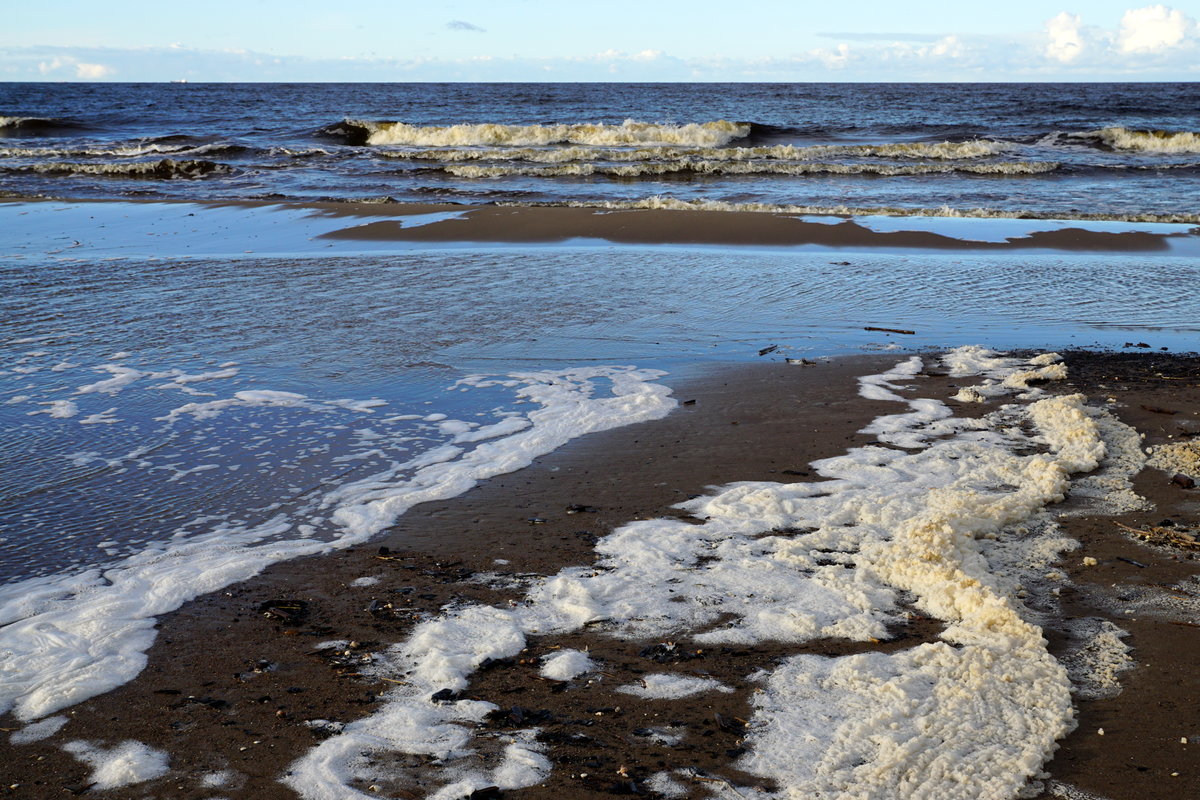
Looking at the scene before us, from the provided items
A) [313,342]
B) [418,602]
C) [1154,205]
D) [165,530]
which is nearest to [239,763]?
[418,602]

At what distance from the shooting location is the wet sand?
2.50 metres

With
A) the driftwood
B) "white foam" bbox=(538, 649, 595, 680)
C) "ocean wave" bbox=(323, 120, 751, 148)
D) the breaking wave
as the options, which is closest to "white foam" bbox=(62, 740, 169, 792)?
"white foam" bbox=(538, 649, 595, 680)

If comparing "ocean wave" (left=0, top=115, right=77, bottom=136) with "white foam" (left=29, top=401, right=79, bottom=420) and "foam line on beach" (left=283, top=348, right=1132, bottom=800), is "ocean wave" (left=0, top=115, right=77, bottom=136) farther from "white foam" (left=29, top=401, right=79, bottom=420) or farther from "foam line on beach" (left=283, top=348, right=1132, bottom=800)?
"foam line on beach" (left=283, top=348, right=1132, bottom=800)

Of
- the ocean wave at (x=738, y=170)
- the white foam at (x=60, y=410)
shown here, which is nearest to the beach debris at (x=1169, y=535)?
the white foam at (x=60, y=410)

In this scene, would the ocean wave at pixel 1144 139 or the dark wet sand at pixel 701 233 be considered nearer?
the dark wet sand at pixel 701 233

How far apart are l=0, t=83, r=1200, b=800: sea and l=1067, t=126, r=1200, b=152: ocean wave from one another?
802cm

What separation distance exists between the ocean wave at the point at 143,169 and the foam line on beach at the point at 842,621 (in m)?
21.5

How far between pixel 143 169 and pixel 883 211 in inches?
687

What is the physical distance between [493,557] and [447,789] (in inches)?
56.7

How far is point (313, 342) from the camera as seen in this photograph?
7.13m

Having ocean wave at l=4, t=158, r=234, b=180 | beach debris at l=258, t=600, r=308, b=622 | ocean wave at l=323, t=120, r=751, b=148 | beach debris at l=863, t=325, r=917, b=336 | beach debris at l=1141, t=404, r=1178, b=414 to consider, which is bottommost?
beach debris at l=258, t=600, r=308, b=622

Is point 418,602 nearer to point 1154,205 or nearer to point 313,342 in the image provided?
point 313,342

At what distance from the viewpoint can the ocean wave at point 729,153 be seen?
24.1 m

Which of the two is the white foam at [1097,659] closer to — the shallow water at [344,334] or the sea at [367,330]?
the sea at [367,330]
